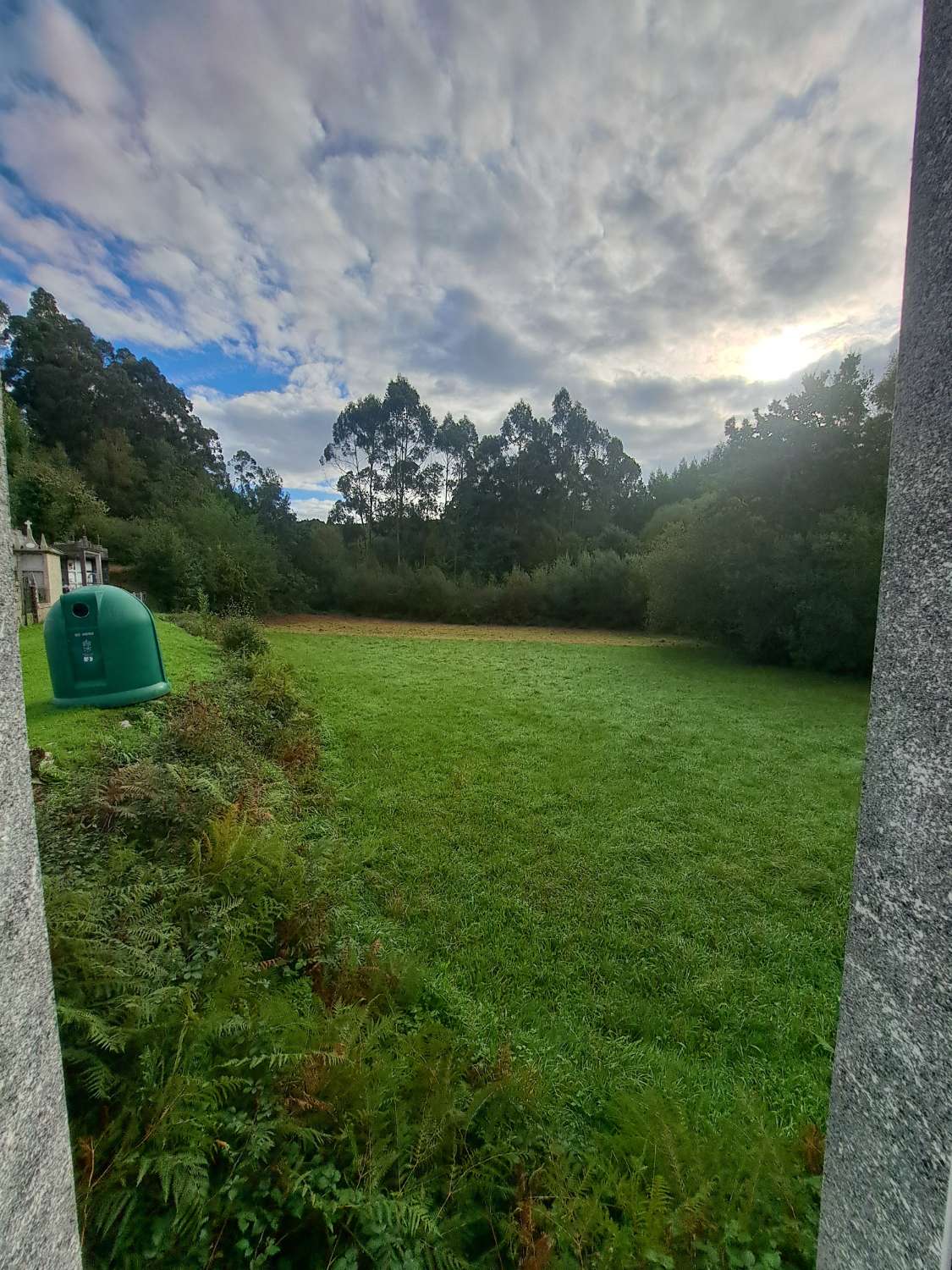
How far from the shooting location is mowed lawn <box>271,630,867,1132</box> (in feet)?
7.48

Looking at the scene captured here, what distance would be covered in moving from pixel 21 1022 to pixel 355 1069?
143 centimetres

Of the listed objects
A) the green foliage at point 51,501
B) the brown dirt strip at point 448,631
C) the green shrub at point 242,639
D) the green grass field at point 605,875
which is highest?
the green foliage at point 51,501

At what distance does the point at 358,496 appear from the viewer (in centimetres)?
3070

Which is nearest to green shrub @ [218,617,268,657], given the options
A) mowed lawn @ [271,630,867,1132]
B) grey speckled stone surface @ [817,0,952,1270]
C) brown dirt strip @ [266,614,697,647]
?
mowed lawn @ [271,630,867,1132]

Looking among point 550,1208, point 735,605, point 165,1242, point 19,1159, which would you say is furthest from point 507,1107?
point 735,605

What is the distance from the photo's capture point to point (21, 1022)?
2.56 feet

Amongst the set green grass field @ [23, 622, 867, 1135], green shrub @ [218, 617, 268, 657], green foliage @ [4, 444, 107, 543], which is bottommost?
green grass field @ [23, 622, 867, 1135]

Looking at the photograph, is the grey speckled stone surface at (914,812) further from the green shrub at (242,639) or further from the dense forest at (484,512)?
the dense forest at (484,512)

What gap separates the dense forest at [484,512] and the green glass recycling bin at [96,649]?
13.8m

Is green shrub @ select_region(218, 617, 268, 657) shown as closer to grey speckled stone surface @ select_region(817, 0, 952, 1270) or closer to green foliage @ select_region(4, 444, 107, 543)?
grey speckled stone surface @ select_region(817, 0, 952, 1270)

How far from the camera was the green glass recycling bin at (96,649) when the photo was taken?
5.00 metres

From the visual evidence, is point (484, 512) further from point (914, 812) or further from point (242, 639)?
point (914, 812)

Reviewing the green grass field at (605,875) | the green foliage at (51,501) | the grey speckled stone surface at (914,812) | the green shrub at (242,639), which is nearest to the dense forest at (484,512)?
the green foliage at (51,501)

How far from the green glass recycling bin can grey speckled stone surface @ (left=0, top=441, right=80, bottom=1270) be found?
5.40 meters
